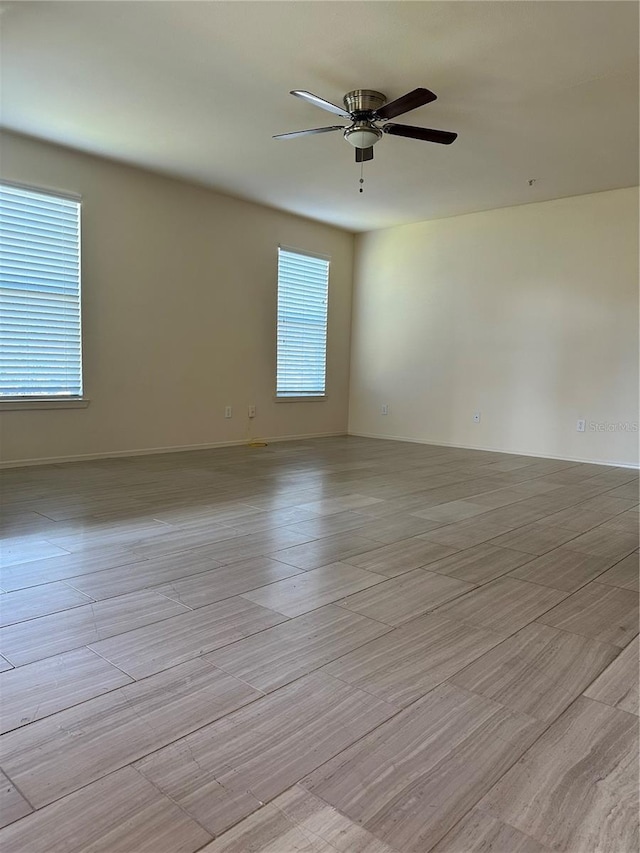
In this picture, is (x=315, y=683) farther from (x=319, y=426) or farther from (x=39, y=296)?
(x=319, y=426)

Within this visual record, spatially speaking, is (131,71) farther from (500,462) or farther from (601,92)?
(500,462)

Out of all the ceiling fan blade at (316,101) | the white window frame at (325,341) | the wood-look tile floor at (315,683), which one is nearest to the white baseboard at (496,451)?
the white window frame at (325,341)

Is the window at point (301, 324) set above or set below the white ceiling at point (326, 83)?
below

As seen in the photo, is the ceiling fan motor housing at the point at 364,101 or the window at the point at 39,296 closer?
the ceiling fan motor housing at the point at 364,101

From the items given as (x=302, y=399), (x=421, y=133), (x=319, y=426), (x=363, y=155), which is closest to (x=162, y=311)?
(x=302, y=399)

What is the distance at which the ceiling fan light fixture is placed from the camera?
3777mm

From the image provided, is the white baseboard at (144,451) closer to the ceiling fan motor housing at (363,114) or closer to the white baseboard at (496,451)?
the white baseboard at (496,451)

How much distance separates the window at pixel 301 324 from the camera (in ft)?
23.0

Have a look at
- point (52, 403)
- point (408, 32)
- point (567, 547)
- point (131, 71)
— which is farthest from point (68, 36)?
point (567, 547)

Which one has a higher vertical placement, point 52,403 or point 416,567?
point 52,403

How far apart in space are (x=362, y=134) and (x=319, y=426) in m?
4.35

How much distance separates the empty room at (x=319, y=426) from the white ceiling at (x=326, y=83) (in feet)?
0.08

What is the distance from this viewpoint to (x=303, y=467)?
17.5 feet

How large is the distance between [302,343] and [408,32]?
4.44 meters
